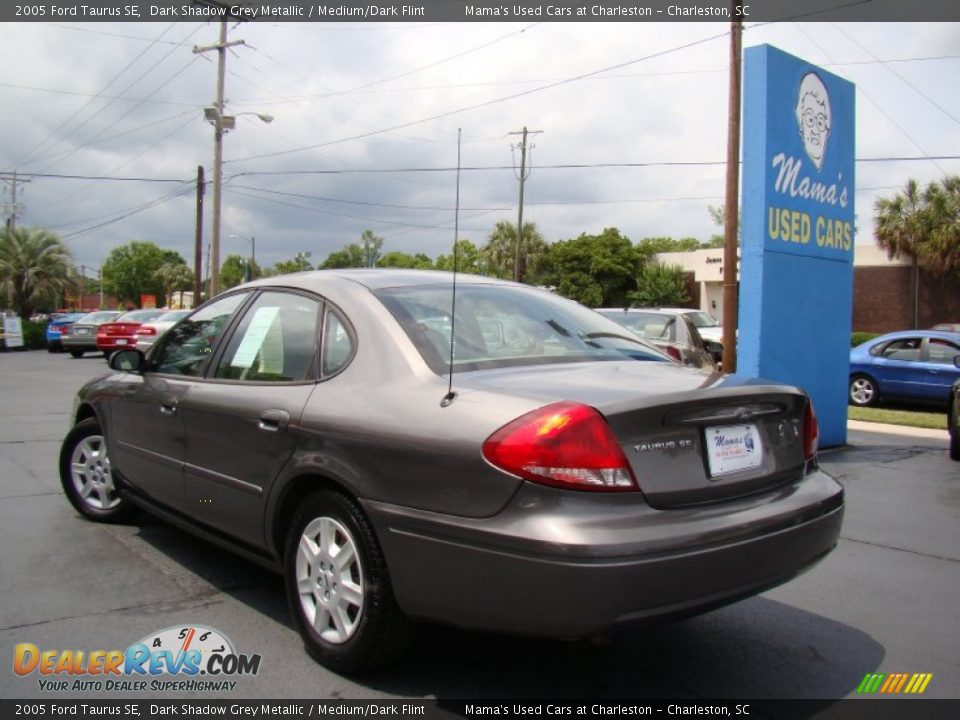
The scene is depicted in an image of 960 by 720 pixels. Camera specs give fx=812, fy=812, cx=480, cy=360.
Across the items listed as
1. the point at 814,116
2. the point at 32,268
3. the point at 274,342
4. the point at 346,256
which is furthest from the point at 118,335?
the point at 346,256

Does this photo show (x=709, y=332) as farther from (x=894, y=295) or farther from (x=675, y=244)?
(x=675, y=244)

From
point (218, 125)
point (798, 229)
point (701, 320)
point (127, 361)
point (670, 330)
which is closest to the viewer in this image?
point (127, 361)

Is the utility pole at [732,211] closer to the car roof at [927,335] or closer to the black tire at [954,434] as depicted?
the black tire at [954,434]

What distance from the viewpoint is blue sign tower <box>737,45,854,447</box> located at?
8.21 metres

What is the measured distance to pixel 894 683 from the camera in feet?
10.4

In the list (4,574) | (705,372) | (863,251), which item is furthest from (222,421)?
(863,251)

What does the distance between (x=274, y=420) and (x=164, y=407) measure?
113cm

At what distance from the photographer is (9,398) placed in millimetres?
12703

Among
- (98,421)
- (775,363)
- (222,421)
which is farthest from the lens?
(775,363)

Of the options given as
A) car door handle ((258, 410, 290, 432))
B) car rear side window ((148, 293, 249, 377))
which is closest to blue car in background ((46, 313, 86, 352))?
car rear side window ((148, 293, 249, 377))

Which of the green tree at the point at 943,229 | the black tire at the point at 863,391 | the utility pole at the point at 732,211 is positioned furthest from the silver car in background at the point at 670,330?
the green tree at the point at 943,229

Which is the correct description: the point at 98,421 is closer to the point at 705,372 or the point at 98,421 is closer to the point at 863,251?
the point at 705,372

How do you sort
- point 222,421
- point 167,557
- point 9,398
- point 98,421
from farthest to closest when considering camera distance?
point 9,398 → point 98,421 → point 167,557 → point 222,421

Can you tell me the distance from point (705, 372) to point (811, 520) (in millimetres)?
Answer: 714
